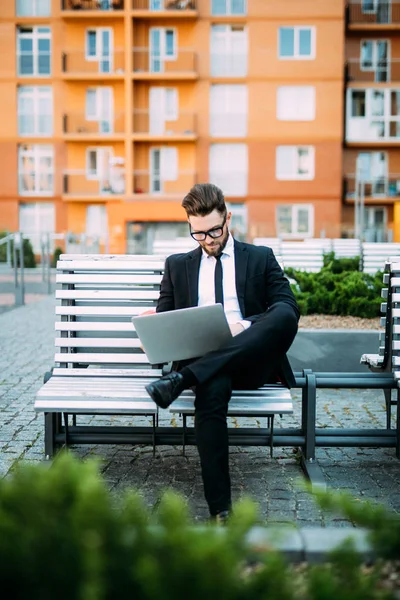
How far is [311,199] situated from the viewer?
125 ft

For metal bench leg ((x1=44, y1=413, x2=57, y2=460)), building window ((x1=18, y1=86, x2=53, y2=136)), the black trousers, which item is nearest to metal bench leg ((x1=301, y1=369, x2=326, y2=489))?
the black trousers

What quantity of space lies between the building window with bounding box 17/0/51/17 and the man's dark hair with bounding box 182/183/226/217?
124ft

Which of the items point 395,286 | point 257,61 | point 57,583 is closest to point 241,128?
point 257,61

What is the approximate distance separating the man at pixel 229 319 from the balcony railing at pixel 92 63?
35097 millimetres

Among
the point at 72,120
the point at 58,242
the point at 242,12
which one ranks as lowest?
the point at 58,242

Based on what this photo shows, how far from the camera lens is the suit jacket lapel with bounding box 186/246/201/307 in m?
4.30

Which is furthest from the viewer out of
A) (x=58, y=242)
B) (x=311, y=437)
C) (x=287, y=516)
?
(x=58, y=242)

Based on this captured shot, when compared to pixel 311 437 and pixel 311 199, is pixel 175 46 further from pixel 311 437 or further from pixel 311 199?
pixel 311 437

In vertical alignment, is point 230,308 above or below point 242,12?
below

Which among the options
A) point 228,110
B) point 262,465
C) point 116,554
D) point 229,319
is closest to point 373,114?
point 228,110

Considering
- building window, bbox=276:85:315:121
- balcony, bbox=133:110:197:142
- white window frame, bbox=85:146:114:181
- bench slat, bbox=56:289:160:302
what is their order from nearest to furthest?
bench slat, bbox=56:289:160:302, balcony, bbox=133:110:197:142, building window, bbox=276:85:315:121, white window frame, bbox=85:146:114:181

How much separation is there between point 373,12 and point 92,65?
45.9 feet

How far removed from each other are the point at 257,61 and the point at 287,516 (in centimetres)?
3602

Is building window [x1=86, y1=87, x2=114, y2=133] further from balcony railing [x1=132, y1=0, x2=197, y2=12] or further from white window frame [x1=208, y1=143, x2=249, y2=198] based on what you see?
white window frame [x1=208, y1=143, x2=249, y2=198]
